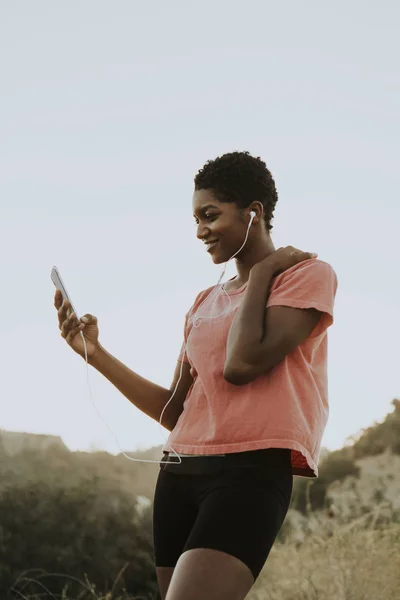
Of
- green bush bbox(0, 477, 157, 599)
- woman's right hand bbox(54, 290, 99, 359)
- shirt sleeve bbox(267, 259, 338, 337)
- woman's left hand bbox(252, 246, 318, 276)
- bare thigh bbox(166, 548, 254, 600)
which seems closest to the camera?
bare thigh bbox(166, 548, 254, 600)

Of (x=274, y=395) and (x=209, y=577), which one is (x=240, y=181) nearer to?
(x=274, y=395)

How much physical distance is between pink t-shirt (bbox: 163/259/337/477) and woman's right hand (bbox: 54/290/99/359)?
43 centimetres

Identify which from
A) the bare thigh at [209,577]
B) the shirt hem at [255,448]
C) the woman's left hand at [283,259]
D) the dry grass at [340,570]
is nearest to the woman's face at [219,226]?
the woman's left hand at [283,259]

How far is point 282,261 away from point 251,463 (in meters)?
0.67

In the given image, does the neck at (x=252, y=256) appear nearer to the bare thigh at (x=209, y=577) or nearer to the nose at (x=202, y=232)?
the nose at (x=202, y=232)

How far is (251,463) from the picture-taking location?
93.5 inches

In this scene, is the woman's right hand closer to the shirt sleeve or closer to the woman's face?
the woman's face

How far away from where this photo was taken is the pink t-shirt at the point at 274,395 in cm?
239

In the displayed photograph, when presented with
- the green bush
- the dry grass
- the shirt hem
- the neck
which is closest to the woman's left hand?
the neck

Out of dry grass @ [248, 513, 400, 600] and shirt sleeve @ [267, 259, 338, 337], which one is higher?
shirt sleeve @ [267, 259, 338, 337]

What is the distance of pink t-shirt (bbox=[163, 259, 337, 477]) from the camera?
239 centimetres

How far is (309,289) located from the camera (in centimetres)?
251

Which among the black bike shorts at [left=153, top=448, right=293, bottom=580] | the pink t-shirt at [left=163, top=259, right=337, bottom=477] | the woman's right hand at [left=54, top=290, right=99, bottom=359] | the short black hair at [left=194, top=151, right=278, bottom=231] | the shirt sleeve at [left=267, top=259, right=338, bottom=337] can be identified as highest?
the short black hair at [left=194, top=151, right=278, bottom=231]

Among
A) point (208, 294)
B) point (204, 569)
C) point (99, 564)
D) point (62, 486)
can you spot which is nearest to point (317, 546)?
point (99, 564)
